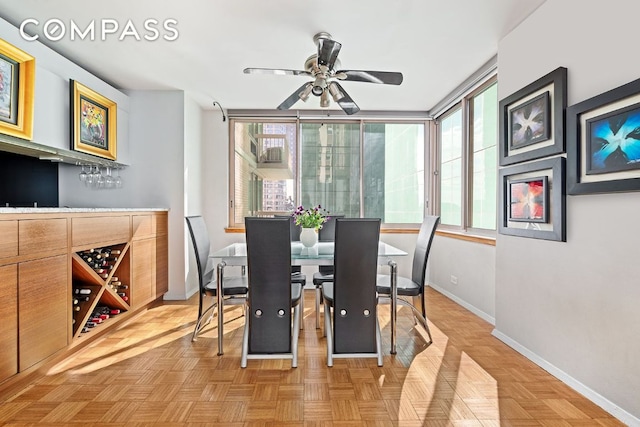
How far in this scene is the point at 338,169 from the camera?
5016mm

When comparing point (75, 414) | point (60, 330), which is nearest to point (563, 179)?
point (75, 414)

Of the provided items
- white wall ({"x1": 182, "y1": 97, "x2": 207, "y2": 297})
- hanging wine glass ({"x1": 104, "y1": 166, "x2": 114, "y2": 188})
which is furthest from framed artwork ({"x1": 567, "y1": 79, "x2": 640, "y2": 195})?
hanging wine glass ({"x1": 104, "y1": 166, "x2": 114, "y2": 188})

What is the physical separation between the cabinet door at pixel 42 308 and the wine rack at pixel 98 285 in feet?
0.64

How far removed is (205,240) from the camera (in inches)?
127

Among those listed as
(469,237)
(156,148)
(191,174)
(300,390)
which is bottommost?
→ (300,390)

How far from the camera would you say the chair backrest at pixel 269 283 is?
2277mm

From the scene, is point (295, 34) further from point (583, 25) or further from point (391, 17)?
point (583, 25)

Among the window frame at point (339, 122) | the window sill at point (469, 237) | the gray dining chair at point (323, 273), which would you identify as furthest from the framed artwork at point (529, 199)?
the window frame at point (339, 122)

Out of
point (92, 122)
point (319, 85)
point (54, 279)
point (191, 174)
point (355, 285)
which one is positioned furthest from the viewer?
point (191, 174)

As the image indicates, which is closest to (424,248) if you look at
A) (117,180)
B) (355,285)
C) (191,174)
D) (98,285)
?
(355,285)

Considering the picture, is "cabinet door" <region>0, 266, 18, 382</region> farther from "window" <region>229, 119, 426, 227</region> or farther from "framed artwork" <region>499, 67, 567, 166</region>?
"framed artwork" <region>499, 67, 567, 166</region>

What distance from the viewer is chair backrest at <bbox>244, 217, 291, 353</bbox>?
7.47 ft

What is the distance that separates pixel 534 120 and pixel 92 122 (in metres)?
3.67

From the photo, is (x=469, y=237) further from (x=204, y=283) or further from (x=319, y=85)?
(x=204, y=283)
